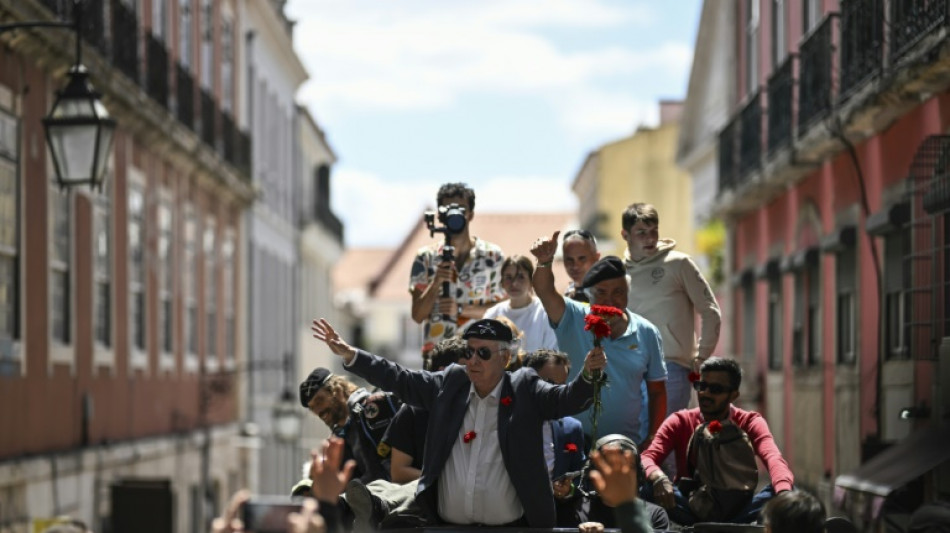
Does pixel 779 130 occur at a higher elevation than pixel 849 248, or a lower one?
higher

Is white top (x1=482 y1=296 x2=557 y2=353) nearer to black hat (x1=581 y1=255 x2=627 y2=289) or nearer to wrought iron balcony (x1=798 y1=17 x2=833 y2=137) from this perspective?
black hat (x1=581 y1=255 x2=627 y2=289)

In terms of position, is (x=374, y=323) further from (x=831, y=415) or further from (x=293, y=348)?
(x=831, y=415)

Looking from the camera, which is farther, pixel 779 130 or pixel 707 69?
pixel 707 69

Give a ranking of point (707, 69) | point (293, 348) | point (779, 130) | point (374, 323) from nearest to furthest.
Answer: point (779, 130), point (707, 69), point (293, 348), point (374, 323)

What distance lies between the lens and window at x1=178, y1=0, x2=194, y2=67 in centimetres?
2894

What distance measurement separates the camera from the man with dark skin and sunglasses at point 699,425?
9016mm

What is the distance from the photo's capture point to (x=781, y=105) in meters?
22.5

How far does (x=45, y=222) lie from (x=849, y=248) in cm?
796

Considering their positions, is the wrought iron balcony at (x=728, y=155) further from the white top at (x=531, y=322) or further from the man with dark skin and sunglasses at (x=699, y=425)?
the man with dark skin and sunglasses at (x=699, y=425)

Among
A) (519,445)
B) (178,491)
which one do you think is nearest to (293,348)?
(178,491)

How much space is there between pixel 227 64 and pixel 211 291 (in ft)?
14.7

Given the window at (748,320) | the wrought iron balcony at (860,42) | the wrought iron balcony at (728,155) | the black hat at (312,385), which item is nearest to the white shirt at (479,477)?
the black hat at (312,385)

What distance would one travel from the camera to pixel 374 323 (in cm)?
7800

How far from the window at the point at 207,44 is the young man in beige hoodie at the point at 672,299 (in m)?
20.9
